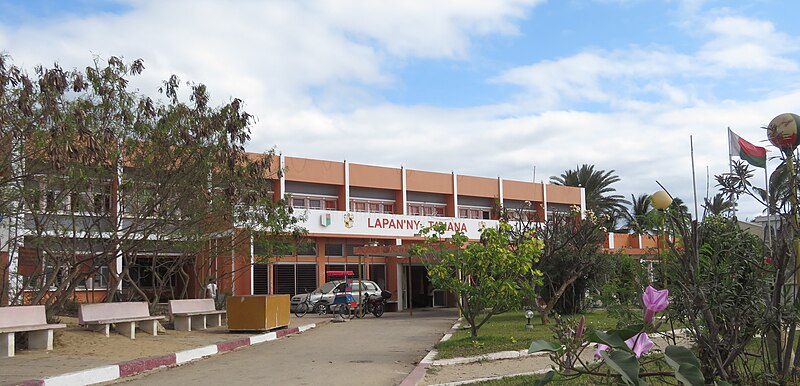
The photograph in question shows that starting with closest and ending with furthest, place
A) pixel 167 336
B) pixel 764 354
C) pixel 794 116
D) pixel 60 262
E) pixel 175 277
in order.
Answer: pixel 764 354, pixel 794 116, pixel 60 262, pixel 167 336, pixel 175 277

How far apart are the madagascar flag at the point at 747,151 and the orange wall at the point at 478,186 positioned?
32.0 meters

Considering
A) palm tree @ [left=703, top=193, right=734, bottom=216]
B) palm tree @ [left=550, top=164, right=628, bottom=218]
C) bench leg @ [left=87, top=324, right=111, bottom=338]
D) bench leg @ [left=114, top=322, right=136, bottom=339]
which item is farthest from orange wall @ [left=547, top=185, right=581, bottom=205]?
palm tree @ [left=703, top=193, right=734, bottom=216]

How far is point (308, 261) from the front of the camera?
36.2m

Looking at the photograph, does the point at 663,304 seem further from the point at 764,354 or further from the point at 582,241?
the point at 582,241

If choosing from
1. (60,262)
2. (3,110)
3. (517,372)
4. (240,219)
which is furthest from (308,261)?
(517,372)

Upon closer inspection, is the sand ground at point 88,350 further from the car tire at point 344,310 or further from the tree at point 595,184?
the tree at point 595,184

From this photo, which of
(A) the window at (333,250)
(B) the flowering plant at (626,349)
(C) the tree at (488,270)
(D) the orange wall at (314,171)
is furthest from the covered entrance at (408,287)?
(B) the flowering plant at (626,349)

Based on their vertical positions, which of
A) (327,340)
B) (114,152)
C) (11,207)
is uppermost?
(114,152)

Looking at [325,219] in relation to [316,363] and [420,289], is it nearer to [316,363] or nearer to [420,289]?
[420,289]

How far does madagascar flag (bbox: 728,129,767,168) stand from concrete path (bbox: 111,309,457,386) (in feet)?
18.7

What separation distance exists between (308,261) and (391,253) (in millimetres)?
7106

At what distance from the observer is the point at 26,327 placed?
13.1m

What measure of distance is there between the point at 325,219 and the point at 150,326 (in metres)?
17.1

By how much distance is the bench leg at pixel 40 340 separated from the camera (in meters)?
13.8
